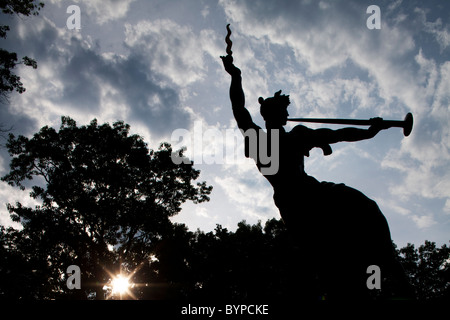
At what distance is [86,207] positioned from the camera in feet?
60.1

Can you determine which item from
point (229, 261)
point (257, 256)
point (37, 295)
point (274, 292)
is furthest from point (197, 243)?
point (37, 295)

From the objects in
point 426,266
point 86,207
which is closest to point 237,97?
point 86,207

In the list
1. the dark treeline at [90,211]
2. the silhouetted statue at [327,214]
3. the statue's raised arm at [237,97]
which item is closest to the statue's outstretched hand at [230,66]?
the statue's raised arm at [237,97]

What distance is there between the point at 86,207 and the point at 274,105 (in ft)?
63.6

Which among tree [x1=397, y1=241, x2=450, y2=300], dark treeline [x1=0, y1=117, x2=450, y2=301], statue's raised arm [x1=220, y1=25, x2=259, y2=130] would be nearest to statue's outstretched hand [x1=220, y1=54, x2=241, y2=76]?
statue's raised arm [x1=220, y1=25, x2=259, y2=130]

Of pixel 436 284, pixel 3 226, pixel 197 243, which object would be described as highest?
pixel 3 226

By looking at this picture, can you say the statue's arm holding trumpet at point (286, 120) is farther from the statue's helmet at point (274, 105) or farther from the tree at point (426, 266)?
the tree at point (426, 266)

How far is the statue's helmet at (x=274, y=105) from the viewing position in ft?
9.43

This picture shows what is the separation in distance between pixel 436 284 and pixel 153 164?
110 feet

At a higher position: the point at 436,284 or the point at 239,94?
the point at 239,94
